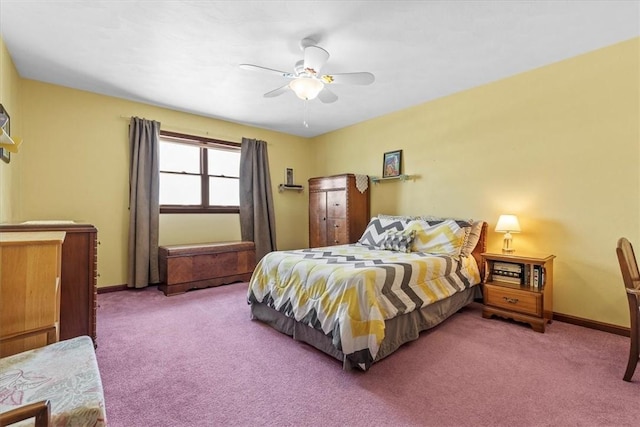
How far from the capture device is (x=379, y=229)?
3785 millimetres

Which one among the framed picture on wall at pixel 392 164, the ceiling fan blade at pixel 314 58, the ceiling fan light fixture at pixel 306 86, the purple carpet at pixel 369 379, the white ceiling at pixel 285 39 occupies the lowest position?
the purple carpet at pixel 369 379

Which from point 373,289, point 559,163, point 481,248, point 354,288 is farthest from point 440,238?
point 354,288

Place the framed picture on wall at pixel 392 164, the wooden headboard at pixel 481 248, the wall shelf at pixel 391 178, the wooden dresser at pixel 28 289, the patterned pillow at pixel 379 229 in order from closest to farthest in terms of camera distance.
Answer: the wooden dresser at pixel 28 289 → the wooden headboard at pixel 481 248 → the patterned pillow at pixel 379 229 → the wall shelf at pixel 391 178 → the framed picture on wall at pixel 392 164

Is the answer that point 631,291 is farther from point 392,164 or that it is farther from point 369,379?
point 392,164

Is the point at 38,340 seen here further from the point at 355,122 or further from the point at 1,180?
the point at 355,122

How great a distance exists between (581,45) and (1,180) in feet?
17.8

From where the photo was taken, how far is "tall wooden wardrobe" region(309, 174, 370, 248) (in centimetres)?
454

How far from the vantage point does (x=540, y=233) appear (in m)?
3.02

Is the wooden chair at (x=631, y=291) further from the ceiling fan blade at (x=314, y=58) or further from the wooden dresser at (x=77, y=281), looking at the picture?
the wooden dresser at (x=77, y=281)

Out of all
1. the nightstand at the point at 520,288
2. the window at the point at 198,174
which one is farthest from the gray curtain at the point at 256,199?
the nightstand at the point at 520,288

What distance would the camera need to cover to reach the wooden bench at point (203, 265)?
3779mm

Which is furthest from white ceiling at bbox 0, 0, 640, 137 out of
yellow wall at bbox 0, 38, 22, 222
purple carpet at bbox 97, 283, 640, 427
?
purple carpet at bbox 97, 283, 640, 427

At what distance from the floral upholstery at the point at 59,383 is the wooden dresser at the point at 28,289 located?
20 cm

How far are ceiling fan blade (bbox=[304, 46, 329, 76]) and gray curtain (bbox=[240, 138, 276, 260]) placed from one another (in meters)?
2.65
